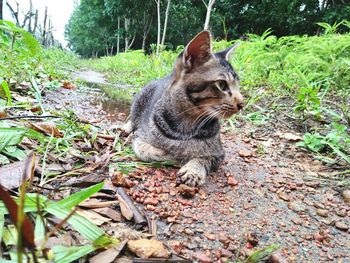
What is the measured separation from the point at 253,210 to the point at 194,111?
0.94 m

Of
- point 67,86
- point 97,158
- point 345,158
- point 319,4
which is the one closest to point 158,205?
point 97,158

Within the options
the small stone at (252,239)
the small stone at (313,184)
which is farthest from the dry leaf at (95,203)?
the small stone at (313,184)

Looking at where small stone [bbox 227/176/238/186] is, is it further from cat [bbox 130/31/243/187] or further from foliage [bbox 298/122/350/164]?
foliage [bbox 298/122/350/164]

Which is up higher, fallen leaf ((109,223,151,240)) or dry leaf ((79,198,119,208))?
dry leaf ((79,198,119,208))

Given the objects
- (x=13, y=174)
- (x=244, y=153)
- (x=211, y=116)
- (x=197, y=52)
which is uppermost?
(x=197, y=52)

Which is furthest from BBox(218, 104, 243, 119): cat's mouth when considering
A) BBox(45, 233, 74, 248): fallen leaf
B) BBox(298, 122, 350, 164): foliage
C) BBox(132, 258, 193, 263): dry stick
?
BBox(45, 233, 74, 248): fallen leaf

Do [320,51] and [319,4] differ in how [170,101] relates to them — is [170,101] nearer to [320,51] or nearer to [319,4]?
[320,51]

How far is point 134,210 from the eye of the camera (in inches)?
61.9

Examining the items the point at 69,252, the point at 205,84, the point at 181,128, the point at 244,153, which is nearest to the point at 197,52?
the point at 205,84

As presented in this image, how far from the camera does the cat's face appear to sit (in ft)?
7.82

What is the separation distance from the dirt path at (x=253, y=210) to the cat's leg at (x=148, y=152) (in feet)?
0.45

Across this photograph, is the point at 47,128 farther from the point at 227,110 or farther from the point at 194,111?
the point at 227,110

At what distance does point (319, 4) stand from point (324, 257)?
70.9 feet

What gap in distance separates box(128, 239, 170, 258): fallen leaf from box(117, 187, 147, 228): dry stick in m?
0.20
